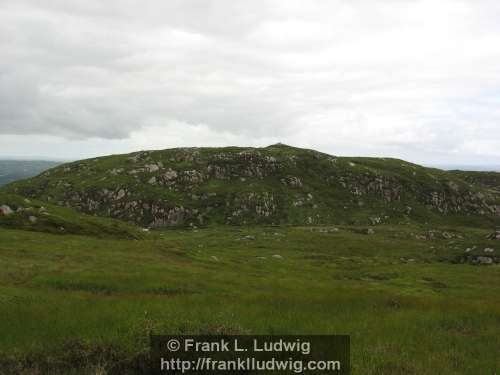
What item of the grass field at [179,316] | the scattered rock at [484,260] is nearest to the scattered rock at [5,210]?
the grass field at [179,316]

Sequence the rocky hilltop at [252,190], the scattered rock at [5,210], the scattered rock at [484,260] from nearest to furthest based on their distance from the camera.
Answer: the scattered rock at [5,210] → the scattered rock at [484,260] → the rocky hilltop at [252,190]

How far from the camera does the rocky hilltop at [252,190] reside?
147 metres

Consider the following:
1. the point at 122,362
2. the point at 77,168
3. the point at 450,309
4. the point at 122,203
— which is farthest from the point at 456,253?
the point at 77,168

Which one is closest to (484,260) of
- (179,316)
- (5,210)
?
(179,316)

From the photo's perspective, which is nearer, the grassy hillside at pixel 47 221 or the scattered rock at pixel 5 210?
the grassy hillside at pixel 47 221

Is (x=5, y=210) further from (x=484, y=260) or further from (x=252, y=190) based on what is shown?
(x=484, y=260)

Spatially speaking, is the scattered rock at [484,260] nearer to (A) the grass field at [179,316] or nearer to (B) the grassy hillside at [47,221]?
(A) the grass field at [179,316]

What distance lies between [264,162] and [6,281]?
15159 centimetres

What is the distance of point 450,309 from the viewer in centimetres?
2112

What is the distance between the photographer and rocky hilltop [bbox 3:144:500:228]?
147375mm

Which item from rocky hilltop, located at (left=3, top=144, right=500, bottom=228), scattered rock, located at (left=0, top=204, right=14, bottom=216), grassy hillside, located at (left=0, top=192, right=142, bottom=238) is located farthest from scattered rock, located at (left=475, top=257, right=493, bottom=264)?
scattered rock, located at (left=0, top=204, right=14, bottom=216)

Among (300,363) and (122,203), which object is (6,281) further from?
(122,203)

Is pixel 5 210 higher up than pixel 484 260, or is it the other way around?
pixel 5 210

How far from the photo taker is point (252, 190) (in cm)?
15712
